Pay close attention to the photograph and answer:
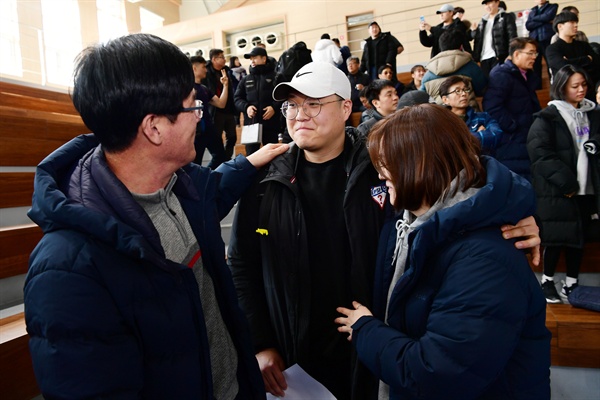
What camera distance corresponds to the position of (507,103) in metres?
3.18

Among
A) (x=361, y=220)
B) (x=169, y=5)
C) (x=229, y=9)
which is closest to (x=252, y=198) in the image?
(x=361, y=220)

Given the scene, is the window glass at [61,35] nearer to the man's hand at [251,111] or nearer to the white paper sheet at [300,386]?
the man's hand at [251,111]

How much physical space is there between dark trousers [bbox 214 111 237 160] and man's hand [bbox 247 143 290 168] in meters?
3.14

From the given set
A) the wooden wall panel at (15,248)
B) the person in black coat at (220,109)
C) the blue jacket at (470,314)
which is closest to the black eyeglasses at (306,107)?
the blue jacket at (470,314)

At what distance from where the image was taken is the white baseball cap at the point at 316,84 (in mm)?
1307

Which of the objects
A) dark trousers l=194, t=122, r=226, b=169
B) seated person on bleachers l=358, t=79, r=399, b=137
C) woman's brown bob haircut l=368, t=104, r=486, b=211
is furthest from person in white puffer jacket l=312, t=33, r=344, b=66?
woman's brown bob haircut l=368, t=104, r=486, b=211

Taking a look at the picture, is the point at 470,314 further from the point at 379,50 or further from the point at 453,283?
the point at 379,50

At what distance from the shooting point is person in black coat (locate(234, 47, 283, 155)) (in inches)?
168

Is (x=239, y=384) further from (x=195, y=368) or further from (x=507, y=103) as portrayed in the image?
(x=507, y=103)

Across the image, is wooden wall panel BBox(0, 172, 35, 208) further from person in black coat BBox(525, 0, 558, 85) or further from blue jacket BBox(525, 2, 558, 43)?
blue jacket BBox(525, 2, 558, 43)

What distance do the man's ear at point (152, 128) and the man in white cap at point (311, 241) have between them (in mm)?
499

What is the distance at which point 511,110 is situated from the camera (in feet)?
10.4

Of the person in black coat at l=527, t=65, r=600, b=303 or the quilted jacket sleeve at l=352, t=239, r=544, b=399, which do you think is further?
the person in black coat at l=527, t=65, r=600, b=303

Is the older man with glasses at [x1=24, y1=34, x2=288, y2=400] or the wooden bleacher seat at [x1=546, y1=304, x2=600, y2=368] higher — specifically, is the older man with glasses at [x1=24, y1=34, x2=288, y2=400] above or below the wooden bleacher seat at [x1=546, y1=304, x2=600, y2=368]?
above
